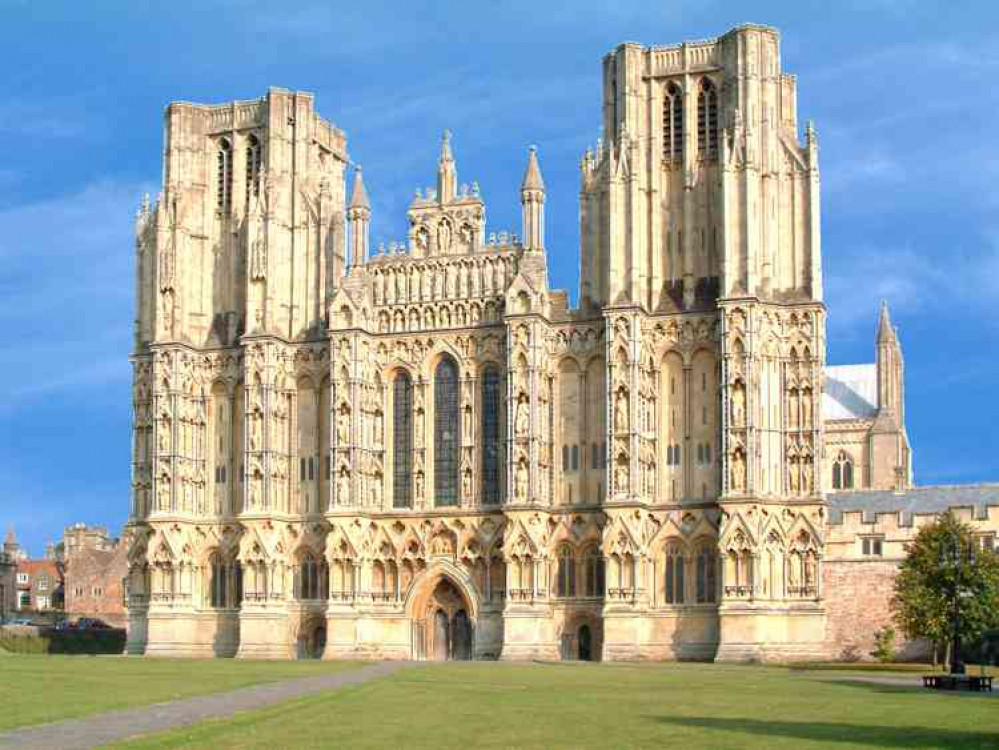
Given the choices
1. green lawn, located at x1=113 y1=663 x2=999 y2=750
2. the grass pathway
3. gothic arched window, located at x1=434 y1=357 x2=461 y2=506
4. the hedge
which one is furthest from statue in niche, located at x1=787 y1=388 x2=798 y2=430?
the hedge

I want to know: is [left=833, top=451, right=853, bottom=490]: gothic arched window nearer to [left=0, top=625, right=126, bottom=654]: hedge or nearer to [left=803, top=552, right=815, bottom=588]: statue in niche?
[left=803, top=552, right=815, bottom=588]: statue in niche

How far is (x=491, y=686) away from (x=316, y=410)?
3539 cm

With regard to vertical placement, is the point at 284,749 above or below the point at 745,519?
below

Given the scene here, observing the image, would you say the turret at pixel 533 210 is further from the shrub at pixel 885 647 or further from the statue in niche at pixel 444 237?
the shrub at pixel 885 647

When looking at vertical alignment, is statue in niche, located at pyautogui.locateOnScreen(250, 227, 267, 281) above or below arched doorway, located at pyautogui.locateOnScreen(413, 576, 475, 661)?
above

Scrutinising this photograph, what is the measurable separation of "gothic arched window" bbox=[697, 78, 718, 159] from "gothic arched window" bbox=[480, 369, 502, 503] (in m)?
14.2

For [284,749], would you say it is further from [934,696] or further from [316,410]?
[316,410]

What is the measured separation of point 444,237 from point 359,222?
434 centimetres

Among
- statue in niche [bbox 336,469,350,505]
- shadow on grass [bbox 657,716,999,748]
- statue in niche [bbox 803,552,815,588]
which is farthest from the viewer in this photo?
→ statue in niche [bbox 336,469,350,505]

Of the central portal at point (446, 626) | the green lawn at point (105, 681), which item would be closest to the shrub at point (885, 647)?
the central portal at point (446, 626)

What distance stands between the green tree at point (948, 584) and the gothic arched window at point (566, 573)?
17.3m

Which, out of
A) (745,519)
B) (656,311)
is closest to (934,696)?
(745,519)

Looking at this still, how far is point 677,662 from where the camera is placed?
68.2 meters

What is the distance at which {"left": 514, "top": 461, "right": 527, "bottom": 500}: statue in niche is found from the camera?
234 ft
